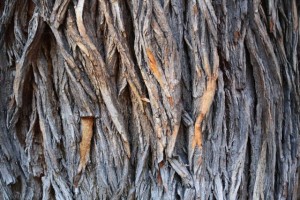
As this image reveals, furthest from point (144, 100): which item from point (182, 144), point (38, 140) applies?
point (38, 140)

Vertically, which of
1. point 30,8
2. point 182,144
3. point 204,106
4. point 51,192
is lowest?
point 51,192

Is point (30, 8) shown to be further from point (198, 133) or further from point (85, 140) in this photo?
point (198, 133)

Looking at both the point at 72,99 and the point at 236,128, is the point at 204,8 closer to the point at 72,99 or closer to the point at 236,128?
the point at 236,128

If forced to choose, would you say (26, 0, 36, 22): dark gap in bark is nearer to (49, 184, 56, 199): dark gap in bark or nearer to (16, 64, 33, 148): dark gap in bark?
(16, 64, 33, 148): dark gap in bark

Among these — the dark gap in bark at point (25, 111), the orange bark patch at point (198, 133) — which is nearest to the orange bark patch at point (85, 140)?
the dark gap in bark at point (25, 111)

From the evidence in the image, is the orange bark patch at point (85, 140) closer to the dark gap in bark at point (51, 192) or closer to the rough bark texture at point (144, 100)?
the rough bark texture at point (144, 100)

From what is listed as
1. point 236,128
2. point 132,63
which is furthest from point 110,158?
point 236,128

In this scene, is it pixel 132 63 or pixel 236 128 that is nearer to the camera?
pixel 132 63
